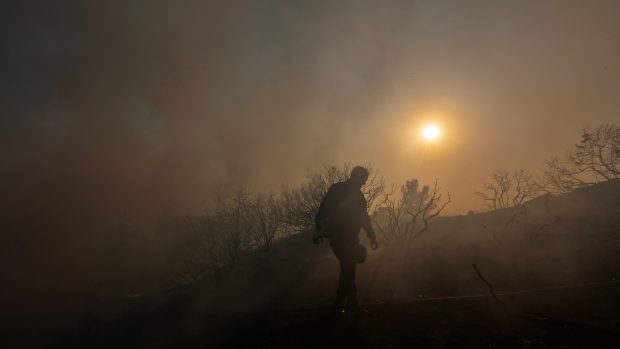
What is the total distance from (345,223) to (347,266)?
0.55 m

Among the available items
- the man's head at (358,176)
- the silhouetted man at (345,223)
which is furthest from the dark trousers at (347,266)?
the man's head at (358,176)

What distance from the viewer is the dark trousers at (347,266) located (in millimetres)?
4117

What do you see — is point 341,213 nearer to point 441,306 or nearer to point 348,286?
point 348,286

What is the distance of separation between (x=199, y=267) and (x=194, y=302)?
47.1 feet

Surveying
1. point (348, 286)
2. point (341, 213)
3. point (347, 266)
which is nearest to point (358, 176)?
point (341, 213)

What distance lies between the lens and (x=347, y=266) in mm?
4301

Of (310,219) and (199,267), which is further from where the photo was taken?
(310,219)

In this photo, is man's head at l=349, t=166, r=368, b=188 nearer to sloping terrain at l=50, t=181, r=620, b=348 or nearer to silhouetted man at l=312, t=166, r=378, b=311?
silhouetted man at l=312, t=166, r=378, b=311

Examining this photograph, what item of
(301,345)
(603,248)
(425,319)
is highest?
(603,248)

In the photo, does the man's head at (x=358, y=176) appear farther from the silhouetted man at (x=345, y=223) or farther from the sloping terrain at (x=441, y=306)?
the sloping terrain at (x=441, y=306)

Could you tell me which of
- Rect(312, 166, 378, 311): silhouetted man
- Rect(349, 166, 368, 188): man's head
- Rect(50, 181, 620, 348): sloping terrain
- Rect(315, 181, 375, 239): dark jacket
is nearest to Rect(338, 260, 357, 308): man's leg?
Rect(312, 166, 378, 311): silhouetted man

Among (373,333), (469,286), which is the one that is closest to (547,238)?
(469,286)

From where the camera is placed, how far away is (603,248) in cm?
561

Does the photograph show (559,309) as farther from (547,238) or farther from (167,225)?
(167,225)
